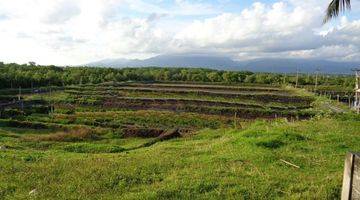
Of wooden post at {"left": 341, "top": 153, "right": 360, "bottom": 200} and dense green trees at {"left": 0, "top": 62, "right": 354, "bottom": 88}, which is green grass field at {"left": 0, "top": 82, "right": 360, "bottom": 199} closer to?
wooden post at {"left": 341, "top": 153, "right": 360, "bottom": 200}

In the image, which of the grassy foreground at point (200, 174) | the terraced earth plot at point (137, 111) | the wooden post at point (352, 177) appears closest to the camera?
the wooden post at point (352, 177)

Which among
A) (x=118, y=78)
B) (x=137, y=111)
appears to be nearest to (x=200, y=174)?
(x=137, y=111)

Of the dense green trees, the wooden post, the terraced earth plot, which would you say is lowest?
the terraced earth plot

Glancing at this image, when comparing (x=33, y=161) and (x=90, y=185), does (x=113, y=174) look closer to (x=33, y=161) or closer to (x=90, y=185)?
(x=90, y=185)

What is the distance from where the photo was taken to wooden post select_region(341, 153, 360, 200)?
5.09 m

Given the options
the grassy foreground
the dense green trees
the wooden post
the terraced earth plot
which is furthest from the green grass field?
the dense green trees

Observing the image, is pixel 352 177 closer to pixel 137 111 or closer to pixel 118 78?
pixel 137 111

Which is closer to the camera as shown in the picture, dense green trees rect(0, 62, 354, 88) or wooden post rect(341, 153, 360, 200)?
wooden post rect(341, 153, 360, 200)

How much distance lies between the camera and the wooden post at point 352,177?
5.09m

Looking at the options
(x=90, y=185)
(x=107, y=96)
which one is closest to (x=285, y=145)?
(x=90, y=185)

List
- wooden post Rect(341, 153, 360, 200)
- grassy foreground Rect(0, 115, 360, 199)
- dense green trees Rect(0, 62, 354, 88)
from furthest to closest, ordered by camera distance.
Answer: dense green trees Rect(0, 62, 354, 88)
grassy foreground Rect(0, 115, 360, 199)
wooden post Rect(341, 153, 360, 200)

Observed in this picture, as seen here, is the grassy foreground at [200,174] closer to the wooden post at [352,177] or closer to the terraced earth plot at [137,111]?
the wooden post at [352,177]

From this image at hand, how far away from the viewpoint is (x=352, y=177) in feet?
17.1

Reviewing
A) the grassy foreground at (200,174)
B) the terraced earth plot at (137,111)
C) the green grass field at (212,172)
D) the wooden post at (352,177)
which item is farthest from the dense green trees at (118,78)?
the wooden post at (352,177)
